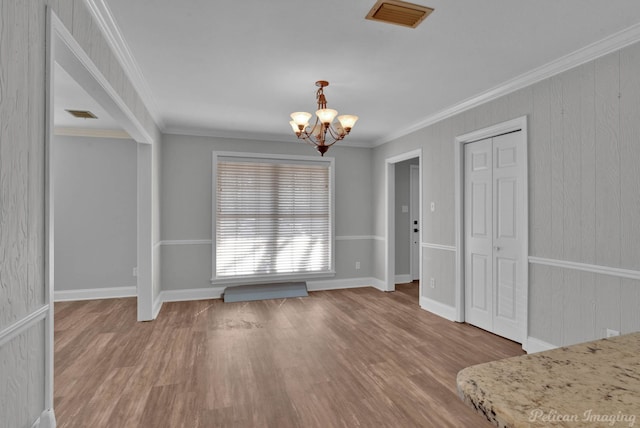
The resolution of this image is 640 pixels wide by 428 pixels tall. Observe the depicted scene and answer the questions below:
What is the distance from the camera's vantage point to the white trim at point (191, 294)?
4949 mm

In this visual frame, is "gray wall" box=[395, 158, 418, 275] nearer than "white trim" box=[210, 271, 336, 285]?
No

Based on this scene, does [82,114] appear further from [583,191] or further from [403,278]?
[403,278]

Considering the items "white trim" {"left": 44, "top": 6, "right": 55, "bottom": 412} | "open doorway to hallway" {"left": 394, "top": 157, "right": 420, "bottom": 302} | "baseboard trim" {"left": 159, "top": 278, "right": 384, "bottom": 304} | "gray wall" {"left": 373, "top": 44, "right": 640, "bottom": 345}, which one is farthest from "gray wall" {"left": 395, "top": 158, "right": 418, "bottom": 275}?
"white trim" {"left": 44, "top": 6, "right": 55, "bottom": 412}

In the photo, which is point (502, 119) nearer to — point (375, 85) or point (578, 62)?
point (578, 62)

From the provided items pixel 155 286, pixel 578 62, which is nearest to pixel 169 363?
pixel 155 286

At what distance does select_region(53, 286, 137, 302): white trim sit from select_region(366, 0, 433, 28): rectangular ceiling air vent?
16.5 ft

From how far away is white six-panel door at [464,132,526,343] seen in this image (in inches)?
131

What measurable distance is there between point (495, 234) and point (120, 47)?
374 cm

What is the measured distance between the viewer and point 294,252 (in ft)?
18.4

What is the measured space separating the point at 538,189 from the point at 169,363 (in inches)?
140

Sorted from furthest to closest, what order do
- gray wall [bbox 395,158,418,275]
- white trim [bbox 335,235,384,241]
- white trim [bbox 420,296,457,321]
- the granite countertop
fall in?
gray wall [bbox 395,158,418,275] < white trim [bbox 335,235,384,241] < white trim [bbox 420,296,457,321] < the granite countertop

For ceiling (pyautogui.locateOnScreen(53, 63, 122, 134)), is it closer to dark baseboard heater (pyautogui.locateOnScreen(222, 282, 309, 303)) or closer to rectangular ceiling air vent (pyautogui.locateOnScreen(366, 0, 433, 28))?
rectangular ceiling air vent (pyautogui.locateOnScreen(366, 0, 433, 28))

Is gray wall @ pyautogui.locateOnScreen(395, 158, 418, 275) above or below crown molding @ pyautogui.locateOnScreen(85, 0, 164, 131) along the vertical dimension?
below

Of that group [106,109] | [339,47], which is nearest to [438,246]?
[339,47]
